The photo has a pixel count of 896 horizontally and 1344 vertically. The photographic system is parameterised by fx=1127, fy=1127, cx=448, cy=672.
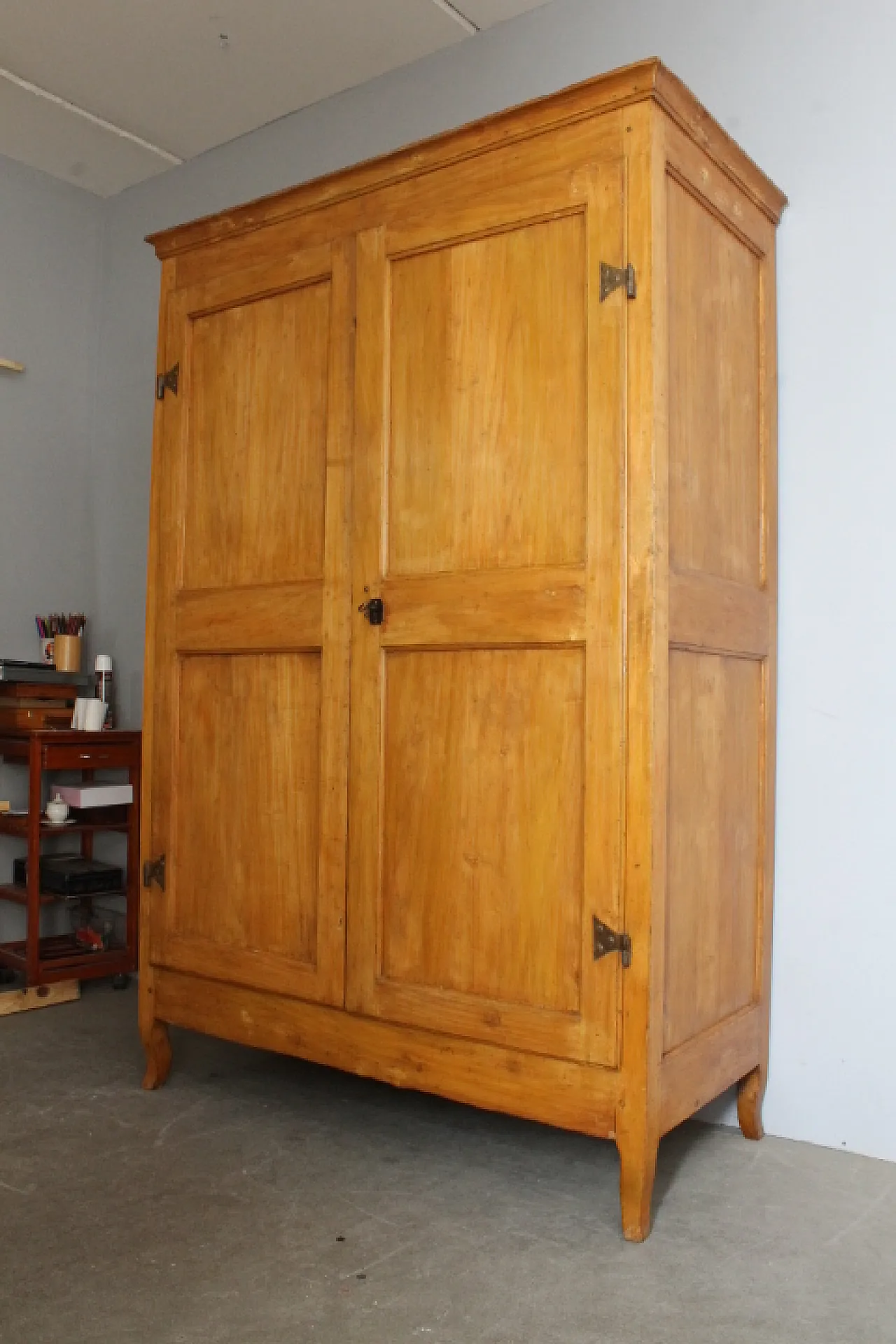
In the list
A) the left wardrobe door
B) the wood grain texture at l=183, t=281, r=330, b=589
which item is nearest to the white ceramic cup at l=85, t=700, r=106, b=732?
the left wardrobe door

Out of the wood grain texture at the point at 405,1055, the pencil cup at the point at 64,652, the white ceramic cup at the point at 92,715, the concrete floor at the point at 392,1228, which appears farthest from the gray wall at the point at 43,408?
the concrete floor at the point at 392,1228

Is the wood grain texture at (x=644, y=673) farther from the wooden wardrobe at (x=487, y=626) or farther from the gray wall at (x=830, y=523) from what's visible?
the gray wall at (x=830, y=523)

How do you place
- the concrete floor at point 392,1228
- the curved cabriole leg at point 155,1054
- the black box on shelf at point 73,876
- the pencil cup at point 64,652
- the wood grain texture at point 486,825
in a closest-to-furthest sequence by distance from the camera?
the concrete floor at point 392,1228
the wood grain texture at point 486,825
the curved cabriole leg at point 155,1054
the black box on shelf at point 73,876
the pencil cup at point 64,652

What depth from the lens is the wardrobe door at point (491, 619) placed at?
2.01 m

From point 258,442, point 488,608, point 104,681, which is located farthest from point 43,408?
point 488,608

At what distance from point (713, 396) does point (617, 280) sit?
1.15ft

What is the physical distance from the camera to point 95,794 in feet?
11.8

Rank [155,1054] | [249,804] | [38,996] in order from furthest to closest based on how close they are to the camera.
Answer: [38,996], [155,1054], [249,804]

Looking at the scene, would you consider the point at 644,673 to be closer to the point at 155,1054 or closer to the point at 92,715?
the point at 155,1054

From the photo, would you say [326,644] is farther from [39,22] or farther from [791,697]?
[39,22]

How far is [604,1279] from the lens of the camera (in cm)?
179

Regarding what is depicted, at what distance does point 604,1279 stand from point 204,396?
6.65 feet

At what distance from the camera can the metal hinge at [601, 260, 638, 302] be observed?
1.99m

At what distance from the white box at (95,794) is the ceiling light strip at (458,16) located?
8.07 ft
